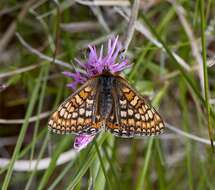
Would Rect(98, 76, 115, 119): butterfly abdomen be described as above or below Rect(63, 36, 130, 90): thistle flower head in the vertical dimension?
below

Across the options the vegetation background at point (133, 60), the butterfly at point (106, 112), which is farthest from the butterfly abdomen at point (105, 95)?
the vegetation background at point (133, 60)

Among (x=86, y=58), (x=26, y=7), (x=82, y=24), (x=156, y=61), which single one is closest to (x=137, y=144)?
(x=156, y=61)

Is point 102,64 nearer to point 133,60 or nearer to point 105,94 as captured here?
point 105,94

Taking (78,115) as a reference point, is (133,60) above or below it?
above

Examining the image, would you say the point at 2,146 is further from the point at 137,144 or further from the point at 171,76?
the point at 171,76

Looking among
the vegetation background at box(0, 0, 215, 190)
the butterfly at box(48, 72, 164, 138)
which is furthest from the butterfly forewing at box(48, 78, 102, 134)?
the vegetation background at box(0, 0, 215, 190)

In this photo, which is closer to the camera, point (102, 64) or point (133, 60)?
point (102, 64)

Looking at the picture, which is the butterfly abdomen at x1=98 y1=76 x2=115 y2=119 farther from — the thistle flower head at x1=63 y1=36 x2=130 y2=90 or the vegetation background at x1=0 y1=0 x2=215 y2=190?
the vegetation background at x1=0 y1=0 x2=215 y2=190

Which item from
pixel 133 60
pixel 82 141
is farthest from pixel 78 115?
pixel 133 60
